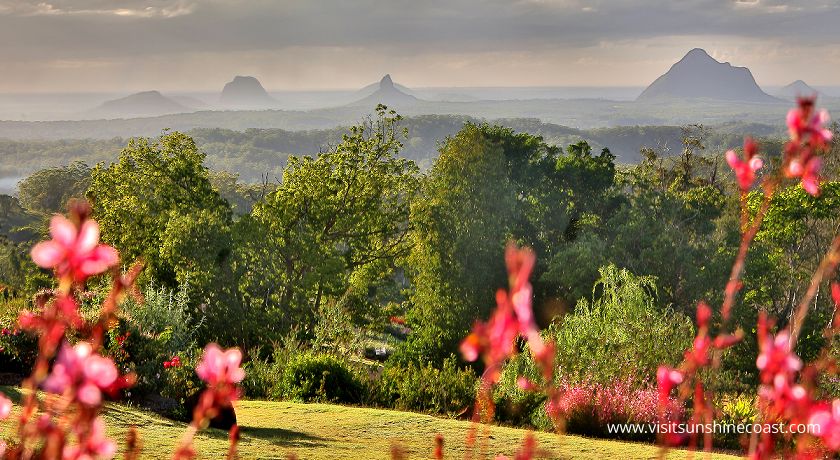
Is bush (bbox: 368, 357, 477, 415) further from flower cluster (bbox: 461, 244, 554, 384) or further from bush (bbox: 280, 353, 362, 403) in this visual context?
flower cluster (bbox: 461, 244, 554, 384)

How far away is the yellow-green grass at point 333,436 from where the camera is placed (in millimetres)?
9273

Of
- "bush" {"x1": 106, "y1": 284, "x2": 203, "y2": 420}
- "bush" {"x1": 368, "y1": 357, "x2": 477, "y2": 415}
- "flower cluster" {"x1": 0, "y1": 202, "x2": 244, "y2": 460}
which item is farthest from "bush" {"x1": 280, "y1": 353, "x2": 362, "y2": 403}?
"flower cluster" {"x1": 0, "y1": 202, "x2": 244, "y2": 460}

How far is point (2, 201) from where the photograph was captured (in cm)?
7469

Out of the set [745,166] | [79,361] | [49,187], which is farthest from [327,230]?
[49,187]

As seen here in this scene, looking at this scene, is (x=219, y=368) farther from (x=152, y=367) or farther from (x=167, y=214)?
(x=167, y=214)

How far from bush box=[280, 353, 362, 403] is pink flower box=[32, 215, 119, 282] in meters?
14.4

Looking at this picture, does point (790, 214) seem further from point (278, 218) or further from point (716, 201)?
point (278, 218)

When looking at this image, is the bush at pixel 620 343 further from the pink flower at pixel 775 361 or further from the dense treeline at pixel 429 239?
the pink flower at pixel 775 361

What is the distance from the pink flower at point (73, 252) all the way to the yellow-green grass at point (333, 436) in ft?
24.0

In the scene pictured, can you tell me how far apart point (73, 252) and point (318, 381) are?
14.8 meters

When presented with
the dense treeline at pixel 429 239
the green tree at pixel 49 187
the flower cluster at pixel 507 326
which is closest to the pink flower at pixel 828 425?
the flower cluster at pixel 507 326

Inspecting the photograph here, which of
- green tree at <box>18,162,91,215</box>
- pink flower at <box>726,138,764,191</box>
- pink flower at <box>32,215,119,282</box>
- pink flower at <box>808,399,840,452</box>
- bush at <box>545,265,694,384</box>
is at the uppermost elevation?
pink flower at <box>726,138,764,191</box>

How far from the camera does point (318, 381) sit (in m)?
15.6

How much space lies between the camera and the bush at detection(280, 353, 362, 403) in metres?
15.4
